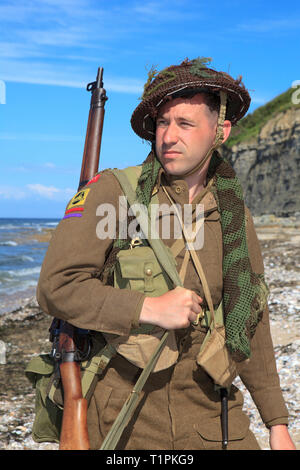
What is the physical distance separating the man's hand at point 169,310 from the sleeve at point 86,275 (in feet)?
0.16

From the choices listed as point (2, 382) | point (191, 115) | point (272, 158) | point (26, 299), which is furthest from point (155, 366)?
point (272, 158)

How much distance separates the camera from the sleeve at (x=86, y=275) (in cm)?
250

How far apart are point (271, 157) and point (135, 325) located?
1880 inches

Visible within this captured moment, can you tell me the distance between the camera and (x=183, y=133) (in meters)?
2.87

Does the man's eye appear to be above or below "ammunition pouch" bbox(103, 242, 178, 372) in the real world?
above

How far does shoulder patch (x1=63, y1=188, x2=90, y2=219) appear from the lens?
2.64m

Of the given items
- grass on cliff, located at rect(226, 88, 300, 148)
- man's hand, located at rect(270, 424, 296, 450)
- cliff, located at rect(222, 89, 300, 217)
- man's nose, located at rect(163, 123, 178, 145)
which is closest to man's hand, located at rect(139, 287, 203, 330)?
man's nose, located at rect(163, 123, 178, 145)

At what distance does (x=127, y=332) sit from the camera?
250 centimetres

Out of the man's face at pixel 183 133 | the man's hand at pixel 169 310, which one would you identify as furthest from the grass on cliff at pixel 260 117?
the man's hand at pixel 169 310

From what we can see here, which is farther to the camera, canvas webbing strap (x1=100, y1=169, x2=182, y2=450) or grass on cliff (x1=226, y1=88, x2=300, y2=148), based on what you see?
grass on cliff (x1=226, y1=88, x2=300, y2=148)

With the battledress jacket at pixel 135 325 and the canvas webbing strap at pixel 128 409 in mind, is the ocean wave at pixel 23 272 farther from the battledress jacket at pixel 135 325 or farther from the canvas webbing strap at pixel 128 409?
the canvas webbing strap at pixel 128 409

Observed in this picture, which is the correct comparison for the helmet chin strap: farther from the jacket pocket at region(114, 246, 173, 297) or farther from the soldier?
the jacket pocket at region(114, 246, 173, 297)

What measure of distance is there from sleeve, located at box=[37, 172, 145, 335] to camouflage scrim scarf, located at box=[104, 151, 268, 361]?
0.45ft
